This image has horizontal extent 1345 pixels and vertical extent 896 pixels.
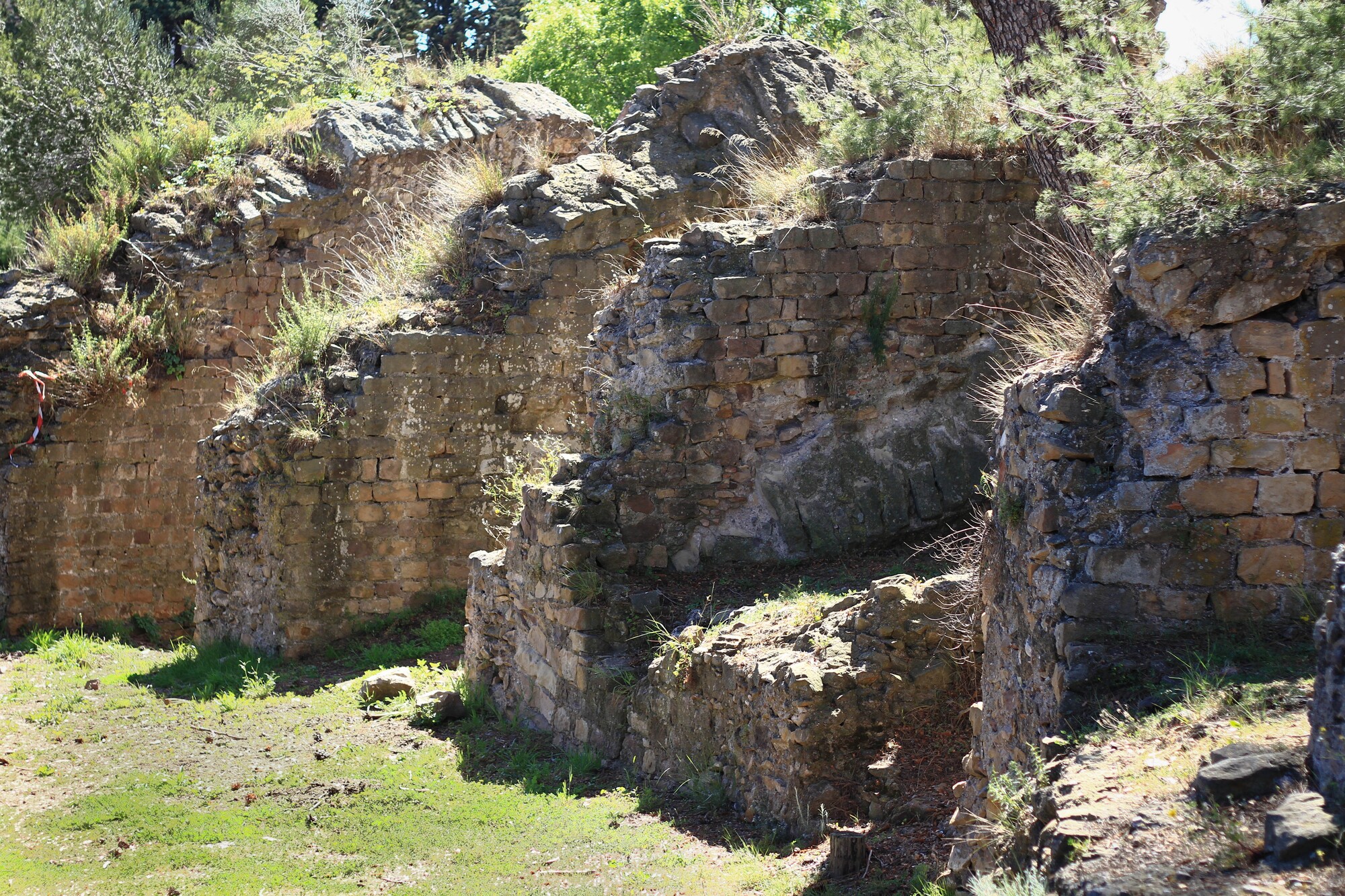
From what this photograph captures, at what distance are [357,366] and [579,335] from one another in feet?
6.83

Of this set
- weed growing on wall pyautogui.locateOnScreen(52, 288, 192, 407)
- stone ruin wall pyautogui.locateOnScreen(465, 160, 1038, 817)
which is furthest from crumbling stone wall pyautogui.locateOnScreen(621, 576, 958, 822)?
weed growing on wall pyautogui.locateOnScreen(52, 288, 192, 407)

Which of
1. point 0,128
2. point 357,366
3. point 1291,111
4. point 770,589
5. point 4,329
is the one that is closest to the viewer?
point 1291,111

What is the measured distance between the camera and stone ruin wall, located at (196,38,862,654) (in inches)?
427

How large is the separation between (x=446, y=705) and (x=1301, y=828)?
21.7 ft

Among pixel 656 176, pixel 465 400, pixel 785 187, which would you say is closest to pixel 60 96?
pixel 465 400

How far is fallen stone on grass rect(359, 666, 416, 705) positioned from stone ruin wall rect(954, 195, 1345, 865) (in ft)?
18.7

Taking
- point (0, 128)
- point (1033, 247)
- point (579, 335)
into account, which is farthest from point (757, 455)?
point (0, 128)

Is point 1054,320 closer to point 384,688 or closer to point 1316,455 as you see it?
point 1316,455

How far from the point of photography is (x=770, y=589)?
7410 millimetres

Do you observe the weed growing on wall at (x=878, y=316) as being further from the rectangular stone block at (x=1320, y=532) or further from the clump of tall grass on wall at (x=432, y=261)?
the clump of tall grass on wall at (x=432, y=261)

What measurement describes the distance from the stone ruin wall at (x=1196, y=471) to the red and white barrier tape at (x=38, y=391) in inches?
472

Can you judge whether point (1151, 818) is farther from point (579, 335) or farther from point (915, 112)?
point (579, 335)

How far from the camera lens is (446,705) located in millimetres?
8547

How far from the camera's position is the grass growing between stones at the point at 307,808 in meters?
5.65
